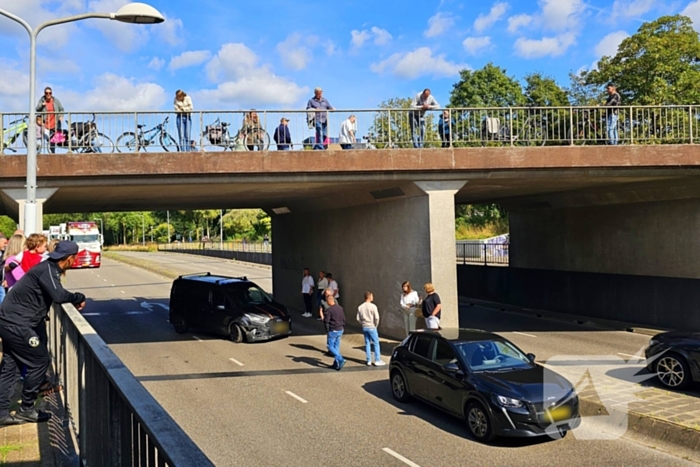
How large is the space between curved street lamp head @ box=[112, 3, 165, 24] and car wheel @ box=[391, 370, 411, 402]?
750cm

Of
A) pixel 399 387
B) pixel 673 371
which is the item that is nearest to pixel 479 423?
pixel 399 387

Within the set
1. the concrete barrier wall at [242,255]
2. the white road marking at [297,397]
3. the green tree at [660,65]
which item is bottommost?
the white road marking at [297,397]

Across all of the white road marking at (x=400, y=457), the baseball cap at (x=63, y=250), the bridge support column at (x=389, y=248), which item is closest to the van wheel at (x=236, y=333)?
the bridge support column at (x=389, y=248)

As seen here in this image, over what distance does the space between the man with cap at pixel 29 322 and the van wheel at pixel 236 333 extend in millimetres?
11479

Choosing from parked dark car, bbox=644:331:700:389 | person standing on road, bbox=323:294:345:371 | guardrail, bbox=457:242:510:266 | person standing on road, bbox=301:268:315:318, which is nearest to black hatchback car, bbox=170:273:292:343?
person standing on road, bbox=301:268:315:318

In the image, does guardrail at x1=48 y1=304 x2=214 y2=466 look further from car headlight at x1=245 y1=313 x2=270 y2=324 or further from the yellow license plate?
car headlight at x1=245 y1=313 x2=270 y2=324

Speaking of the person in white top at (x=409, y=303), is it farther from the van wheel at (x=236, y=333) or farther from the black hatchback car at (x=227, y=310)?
the van wheel at (x=236, y=333)

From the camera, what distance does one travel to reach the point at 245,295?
59.0 ft

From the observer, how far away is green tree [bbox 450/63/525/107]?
53.5m

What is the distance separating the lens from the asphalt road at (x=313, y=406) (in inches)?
312

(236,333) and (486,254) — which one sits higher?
(486,254)

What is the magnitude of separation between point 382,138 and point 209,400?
7.93 m

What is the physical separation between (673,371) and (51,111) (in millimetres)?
14042

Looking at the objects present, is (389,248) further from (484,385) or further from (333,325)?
(484,385)
